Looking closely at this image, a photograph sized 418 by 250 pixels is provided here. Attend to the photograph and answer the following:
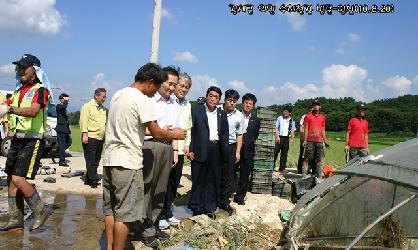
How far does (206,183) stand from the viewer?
619 cm

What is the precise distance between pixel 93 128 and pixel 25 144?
115 inches

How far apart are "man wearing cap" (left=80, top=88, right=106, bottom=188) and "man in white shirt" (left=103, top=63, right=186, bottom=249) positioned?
417 centimetres

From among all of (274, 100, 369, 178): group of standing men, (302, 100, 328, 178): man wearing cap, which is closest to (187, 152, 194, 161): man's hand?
(274, 100, 369, 178): group of standing men

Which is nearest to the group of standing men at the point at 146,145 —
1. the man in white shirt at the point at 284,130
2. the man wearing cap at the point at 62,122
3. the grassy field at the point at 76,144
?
the man wearing cap at the point at 62,122

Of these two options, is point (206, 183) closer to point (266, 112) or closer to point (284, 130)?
→ point (266, 112)

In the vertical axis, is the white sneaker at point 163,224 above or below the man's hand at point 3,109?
below

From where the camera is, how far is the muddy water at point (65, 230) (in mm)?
4477

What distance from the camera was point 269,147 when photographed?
824cm

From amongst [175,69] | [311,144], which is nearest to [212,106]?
[175,69]

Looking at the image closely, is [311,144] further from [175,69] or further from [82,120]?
[175,69]

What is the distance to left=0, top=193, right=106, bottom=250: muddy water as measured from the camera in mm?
4477

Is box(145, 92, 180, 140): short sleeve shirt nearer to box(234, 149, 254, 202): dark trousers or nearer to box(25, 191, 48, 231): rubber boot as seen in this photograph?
box(25, 191, 48, 231): rubber boot

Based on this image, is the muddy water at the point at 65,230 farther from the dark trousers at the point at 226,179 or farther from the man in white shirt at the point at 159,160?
the dark trousers at the point at 226,179

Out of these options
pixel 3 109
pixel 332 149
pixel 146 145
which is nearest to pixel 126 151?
pixel 146 145
